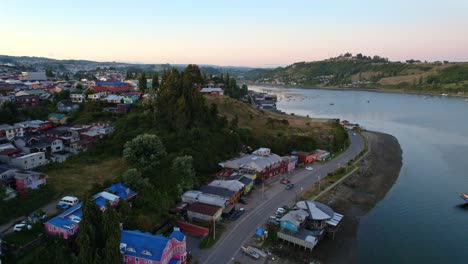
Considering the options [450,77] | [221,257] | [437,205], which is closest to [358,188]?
[437,205]

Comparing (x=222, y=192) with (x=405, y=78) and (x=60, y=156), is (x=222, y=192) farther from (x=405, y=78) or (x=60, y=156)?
(x=405, y=78)

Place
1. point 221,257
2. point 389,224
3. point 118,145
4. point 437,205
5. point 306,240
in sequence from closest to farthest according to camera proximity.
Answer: point 221,257 → point 306,240 → point 389,224 → point 437,205 → point 118,145

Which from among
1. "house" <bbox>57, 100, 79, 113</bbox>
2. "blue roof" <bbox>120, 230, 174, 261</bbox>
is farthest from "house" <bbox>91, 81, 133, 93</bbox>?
"blue roof" <bbox>120, 230, 174, 261</bbox>

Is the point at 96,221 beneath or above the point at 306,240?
above

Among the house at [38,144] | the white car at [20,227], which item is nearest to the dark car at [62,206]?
the white car at [20,227]

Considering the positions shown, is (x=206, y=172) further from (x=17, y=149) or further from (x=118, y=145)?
(x=17, y=149)

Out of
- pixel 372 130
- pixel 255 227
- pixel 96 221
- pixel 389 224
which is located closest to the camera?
pixel 96 221

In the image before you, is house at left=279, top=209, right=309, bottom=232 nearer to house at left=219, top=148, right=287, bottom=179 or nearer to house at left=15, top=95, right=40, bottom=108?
house at left=219, top=148, right=287, bottom=179
